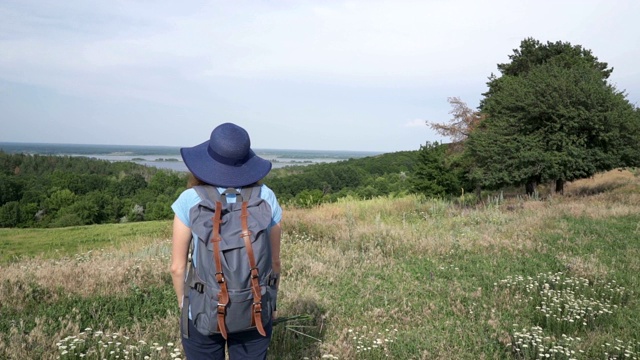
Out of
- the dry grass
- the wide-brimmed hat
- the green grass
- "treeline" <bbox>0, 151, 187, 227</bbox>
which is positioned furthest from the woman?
"treeline" <bbox>0, 151, 187, 227</bbox>

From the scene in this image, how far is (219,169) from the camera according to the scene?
8.14ft

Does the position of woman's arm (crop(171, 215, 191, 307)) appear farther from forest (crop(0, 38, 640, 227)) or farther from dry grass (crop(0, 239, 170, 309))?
forest (crop(0, 38, 640, 227))

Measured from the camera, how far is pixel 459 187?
109ft

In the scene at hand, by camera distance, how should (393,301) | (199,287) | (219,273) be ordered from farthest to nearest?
1. (393,301)
2. (199,287)
3. (219,273)

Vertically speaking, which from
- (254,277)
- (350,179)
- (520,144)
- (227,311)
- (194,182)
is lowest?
(350,179)

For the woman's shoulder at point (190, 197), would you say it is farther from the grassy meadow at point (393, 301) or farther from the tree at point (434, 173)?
the tree at point (434, 173)

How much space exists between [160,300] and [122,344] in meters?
1.54

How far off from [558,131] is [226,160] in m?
19.8

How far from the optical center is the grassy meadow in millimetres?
4203

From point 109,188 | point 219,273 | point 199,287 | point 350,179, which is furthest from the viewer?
point 350,179

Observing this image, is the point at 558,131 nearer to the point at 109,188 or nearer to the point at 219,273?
the point at 219,273

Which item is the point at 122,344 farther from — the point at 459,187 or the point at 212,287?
the point at 459,187

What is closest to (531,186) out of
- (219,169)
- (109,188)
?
(219,169)

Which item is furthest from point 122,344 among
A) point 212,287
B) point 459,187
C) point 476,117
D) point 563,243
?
point 459,187
